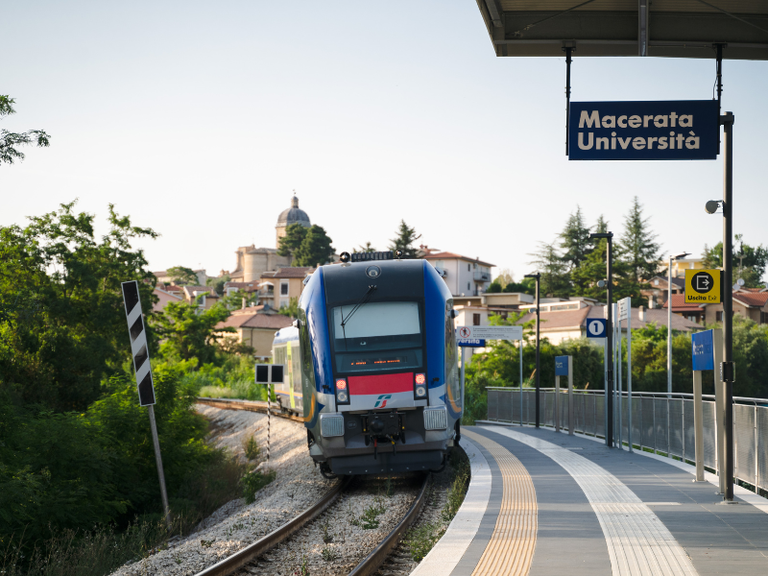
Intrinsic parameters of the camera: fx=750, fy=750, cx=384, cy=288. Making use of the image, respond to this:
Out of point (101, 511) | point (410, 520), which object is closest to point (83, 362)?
point (101, 511)

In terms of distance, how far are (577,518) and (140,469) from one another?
1100 cm

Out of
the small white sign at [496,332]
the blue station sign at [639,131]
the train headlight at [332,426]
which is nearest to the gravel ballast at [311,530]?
the train headlight at [332,426]

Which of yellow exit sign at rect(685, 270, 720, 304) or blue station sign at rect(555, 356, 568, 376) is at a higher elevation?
yellow exit sign at rect(685, 270, 720, 304)

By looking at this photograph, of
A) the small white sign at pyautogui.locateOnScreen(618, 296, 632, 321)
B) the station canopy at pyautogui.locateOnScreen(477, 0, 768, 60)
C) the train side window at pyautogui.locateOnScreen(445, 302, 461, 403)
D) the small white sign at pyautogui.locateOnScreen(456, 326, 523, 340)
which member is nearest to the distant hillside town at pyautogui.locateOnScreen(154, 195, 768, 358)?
the small white sign at pyautogui.locateOnScreen(456, 326, 523, 340)

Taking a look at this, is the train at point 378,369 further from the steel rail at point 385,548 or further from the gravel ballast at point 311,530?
the steel rail at point 385,548

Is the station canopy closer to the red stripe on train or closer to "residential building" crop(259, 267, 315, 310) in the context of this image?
the red stripe on train

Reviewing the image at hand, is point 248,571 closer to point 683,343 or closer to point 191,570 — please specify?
point 191,570

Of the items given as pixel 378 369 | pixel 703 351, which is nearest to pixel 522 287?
pixel 378 369

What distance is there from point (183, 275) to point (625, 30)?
6518 inches

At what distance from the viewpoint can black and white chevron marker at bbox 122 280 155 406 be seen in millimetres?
12336

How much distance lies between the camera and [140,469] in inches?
650

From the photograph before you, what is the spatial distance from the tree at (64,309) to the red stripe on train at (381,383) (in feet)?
38.0

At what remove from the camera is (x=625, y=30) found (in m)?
9.11

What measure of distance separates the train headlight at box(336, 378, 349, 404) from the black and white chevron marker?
3.06 meters
